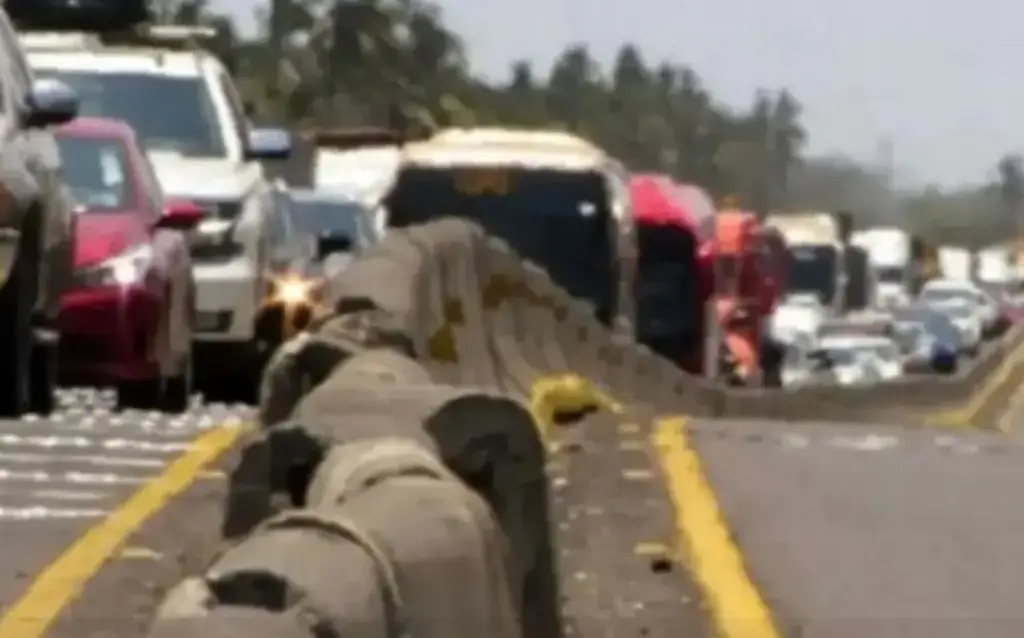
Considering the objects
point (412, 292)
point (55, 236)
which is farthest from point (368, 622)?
point (55, 236)

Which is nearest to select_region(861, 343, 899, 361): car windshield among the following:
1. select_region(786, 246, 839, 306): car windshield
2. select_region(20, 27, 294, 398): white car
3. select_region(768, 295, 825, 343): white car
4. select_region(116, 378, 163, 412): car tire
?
select_region(768, 295, 825, 343): white car

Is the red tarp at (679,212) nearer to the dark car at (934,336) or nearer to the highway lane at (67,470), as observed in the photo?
the highway lane at (67,470)

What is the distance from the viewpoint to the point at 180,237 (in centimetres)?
Answer: 1844

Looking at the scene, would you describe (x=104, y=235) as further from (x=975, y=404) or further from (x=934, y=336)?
(x=934, y=336)

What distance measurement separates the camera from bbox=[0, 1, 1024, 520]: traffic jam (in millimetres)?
14906

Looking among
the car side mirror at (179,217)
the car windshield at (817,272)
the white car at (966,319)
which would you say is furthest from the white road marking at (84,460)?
the white car at (966,319)

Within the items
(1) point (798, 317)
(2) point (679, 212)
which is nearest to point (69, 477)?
(2) point (679, 212)

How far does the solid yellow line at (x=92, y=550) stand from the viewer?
8.89 metres

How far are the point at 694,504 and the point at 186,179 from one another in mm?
8864

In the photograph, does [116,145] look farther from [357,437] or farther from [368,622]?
[368,622]

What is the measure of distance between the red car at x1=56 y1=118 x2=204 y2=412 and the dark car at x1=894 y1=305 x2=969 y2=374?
61.1 m

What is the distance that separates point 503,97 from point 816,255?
5386 cm

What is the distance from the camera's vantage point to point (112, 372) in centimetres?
1725

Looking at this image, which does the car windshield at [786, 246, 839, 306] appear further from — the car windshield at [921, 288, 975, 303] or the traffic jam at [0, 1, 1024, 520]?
the traffic jam at [0, 1, 1024, 520]
